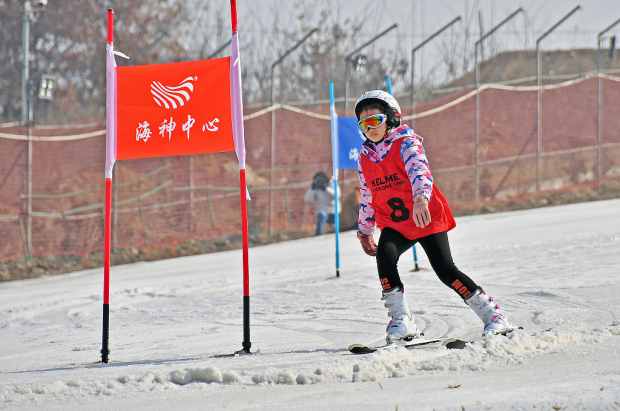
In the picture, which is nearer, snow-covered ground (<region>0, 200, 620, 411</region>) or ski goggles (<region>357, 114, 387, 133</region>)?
snow-covered ground (<region>0, 200, 620, 411</region>)

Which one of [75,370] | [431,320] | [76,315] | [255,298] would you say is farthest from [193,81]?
[76,315]

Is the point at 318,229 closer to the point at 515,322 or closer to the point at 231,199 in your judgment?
the point at 231,199

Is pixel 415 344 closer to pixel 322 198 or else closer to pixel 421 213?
pixel 421 213

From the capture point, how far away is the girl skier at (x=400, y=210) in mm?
4039

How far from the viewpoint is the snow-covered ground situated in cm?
304

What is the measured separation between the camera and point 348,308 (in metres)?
5.98

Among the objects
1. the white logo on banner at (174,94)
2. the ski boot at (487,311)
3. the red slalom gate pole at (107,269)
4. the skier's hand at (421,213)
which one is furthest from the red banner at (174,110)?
the ski boot at (487,311)

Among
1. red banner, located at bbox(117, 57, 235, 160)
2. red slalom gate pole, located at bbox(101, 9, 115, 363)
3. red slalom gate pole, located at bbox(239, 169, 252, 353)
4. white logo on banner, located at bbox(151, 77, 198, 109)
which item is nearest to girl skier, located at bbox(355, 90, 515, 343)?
red slalom gate pole, located at bbox(239, 169, 252, 353)

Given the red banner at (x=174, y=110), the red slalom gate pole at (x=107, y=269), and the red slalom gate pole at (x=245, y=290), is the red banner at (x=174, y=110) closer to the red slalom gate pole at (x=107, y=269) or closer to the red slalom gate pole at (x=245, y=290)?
the red slalom gate pole at (x=107, y=269)

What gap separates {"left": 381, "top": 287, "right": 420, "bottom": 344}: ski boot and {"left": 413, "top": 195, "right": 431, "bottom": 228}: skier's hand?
0.53m

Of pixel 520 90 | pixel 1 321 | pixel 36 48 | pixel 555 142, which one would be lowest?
pixel 1 321

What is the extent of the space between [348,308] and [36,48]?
86.4 ft

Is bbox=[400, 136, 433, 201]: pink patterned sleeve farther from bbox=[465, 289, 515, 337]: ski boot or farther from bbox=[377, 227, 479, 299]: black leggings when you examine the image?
bbox=[465, 289, 515, 337]: ski boot

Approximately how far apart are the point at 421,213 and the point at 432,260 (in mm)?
416
